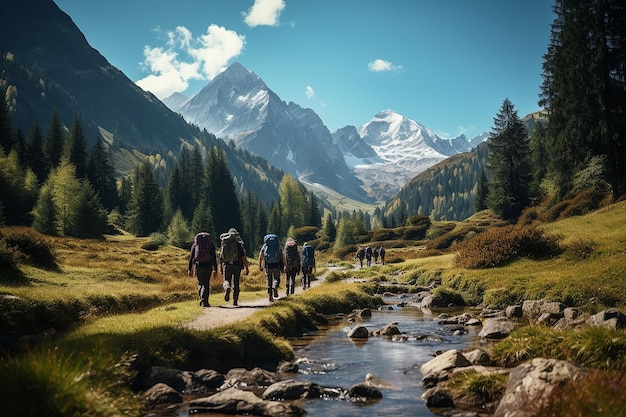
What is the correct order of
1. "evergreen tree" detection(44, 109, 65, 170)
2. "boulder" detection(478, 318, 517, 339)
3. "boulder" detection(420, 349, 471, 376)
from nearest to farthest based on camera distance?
"boulder" detection(420, 349, 471, 376) → "boulder" detection(478, 318, 517, 339) → "evergreen tree" detection(44, 109, 65, 170)

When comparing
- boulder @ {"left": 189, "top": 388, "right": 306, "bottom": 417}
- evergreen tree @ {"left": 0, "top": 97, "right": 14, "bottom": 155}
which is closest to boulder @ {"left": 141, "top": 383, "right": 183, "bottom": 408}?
boulder @ {"left": 189, "top": 388, "right": 306, "bottom": 417}

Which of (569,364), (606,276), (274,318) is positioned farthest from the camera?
(606,276)

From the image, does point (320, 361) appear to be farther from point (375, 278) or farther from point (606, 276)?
point (375, 278)

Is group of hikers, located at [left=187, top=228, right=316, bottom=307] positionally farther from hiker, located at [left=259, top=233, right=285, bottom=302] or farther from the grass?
the grass

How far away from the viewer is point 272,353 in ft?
47.0

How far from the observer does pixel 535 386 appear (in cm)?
809

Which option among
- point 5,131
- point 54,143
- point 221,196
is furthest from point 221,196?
point 5,131

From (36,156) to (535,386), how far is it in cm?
11254

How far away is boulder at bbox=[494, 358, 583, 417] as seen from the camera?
756 centimetres

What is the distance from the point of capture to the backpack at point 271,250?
71.3 feet

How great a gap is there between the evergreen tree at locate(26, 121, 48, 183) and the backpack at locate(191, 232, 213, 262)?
93.9 m

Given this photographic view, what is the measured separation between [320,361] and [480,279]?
65.0ft

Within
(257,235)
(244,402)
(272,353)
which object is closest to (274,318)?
(272,353)

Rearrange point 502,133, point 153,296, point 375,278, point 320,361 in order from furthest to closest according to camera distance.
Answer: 1. point 502,133
2. point 375,278
3. point 153,296
4. point 320,361
